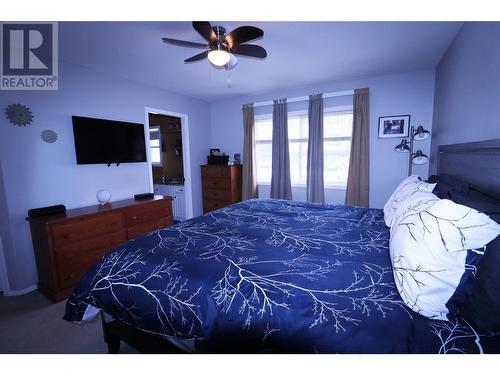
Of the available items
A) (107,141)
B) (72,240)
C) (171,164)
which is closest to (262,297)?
(72,240)

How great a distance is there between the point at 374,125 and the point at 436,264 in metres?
3.06

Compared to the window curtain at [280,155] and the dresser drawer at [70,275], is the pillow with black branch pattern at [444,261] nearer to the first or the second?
the dresser drawer at [70,275]

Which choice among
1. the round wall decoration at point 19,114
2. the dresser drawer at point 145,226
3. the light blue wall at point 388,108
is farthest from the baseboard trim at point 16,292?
the light blue wall at point 388,108

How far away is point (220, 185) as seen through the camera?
4.34m

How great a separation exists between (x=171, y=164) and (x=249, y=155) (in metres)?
2.01

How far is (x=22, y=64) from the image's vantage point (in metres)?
2.10

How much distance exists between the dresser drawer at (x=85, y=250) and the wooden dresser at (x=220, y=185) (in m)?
1.97

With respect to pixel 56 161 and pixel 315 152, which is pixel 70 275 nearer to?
pixel 56 161

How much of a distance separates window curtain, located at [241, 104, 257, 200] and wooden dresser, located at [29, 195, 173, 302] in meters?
2.11

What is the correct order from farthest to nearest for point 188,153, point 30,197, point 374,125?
point 188,153 < point 374,125 < point 30,197

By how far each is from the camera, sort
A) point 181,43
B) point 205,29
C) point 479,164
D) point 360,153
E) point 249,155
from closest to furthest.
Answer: point 479,164 < point 205,29 < point 181,43 < point 360,153 < point 249,155

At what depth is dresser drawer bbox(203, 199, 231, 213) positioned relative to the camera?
4383mm
